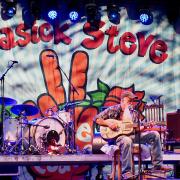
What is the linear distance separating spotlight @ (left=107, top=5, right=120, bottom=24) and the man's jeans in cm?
389

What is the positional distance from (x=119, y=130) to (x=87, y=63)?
Answer: 347cm

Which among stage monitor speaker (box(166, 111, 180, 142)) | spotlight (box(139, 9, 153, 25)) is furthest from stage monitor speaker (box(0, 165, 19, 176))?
spotlight (box(139, 9, 153, 25))

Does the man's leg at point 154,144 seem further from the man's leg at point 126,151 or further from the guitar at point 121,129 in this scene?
the man's leg at point 126,151

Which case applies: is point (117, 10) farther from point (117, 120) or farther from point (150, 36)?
point (117, 120)

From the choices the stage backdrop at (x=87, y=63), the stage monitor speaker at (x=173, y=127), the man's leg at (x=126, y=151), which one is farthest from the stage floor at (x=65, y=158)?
the stage backdrop at (x=87, y=63)

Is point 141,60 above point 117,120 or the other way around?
above

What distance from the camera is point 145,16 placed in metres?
10.9

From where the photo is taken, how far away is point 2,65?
10.7 meters

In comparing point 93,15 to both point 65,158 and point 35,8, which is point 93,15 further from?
point 65,158

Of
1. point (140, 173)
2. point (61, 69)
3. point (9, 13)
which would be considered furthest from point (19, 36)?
point (140, 173)

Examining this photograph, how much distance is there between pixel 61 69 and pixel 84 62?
2.09ft

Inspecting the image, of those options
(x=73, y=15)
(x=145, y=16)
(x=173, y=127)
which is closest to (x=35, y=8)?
(x=73, y=15)

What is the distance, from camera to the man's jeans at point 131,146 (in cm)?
741

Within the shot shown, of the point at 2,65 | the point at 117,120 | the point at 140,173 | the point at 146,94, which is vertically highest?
the point at 2,65
